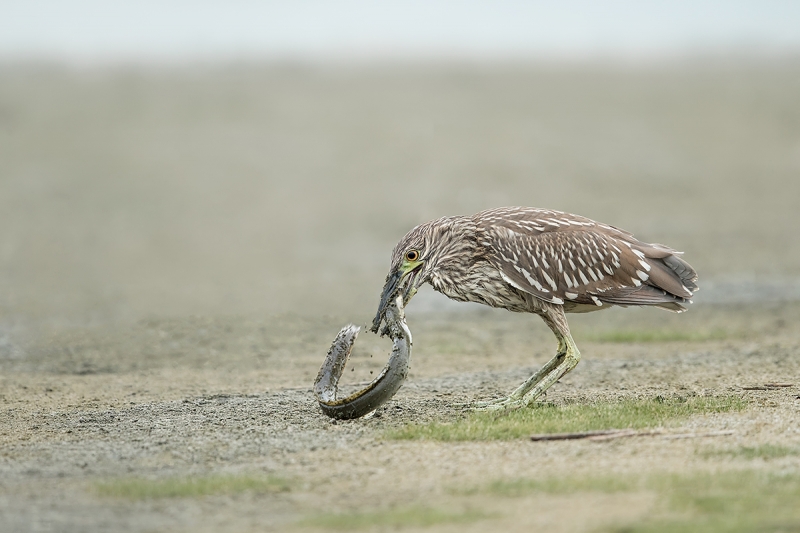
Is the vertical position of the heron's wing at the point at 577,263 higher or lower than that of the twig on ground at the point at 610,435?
higher

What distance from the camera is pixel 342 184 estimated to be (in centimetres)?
2670

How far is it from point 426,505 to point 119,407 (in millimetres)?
4699

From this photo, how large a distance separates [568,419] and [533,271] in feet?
4.73

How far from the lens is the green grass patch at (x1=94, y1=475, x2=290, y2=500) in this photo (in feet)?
21.8

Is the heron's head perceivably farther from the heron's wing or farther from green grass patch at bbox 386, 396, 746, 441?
green grass patch at bbox 386, 396, 746, 441

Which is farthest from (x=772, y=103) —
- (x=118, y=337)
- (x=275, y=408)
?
(x=275, y=408)

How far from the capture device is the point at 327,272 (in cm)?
2056

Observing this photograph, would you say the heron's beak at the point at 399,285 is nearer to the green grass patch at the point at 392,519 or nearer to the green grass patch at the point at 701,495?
the green grass patch at the point at 701,495

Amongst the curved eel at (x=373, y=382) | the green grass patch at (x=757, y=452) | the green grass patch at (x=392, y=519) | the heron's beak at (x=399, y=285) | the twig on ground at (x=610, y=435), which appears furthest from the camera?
the heron's beak at (x=399, y=285)

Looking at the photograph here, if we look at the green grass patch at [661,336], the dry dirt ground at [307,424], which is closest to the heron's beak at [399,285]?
the dry dirt ground at [307,424]

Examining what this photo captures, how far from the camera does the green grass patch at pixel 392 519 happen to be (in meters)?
5.93

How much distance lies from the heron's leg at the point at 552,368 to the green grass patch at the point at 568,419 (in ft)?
0.58

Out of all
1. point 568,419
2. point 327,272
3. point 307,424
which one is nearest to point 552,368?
point 568,419

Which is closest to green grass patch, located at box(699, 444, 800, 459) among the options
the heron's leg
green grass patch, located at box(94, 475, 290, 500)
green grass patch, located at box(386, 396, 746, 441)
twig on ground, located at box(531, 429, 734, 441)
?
twig on ground, located at box(531, 429, 734, 441)
